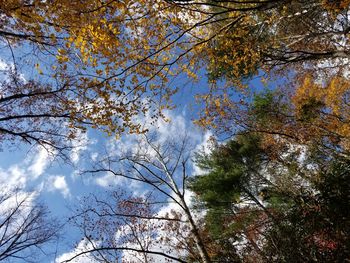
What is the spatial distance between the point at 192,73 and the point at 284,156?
→ 10.8 metres

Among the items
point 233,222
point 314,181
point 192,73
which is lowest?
point 314,181

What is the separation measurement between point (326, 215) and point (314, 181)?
1.05 metres

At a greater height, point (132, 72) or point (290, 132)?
point (290, 132)

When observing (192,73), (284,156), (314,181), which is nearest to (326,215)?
(314,181)

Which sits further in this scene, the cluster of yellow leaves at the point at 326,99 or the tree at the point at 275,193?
the cluster of yellow leaves at the point at 326,99

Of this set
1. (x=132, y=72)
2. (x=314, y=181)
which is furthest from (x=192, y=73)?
(x=314, y=181)

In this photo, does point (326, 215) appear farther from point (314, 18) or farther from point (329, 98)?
point (329, 98)

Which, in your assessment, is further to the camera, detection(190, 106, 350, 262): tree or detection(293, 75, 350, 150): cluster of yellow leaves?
detection(293, 75, 350, 150): cluster of yellow leaves

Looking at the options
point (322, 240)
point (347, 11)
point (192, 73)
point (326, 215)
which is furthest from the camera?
point (347, 11)

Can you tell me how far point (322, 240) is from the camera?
550 centimetres

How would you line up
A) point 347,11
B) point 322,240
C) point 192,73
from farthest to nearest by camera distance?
point 347,11 < point 192,73 < point 322,240

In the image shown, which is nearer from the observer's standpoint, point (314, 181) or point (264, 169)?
point (314, 181)

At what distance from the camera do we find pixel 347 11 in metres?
8.70

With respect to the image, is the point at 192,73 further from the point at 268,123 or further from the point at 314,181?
the point at 268,123
